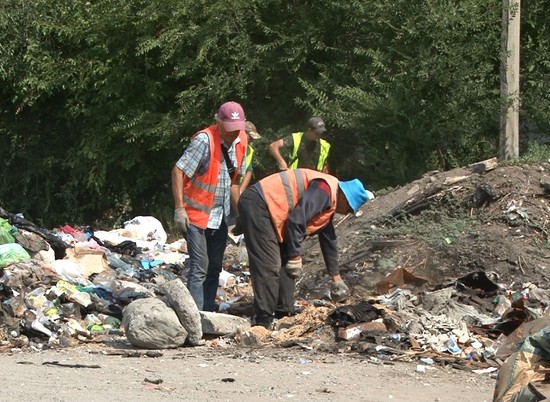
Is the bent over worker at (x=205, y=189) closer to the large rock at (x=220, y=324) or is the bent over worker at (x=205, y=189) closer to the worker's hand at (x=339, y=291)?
the large rock at (x=220, y=324)

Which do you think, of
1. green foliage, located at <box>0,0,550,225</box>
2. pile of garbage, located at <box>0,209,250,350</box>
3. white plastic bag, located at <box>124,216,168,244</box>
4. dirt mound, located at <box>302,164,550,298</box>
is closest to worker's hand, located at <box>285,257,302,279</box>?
pile of garbage, located at <box>0,209,250,350</box>

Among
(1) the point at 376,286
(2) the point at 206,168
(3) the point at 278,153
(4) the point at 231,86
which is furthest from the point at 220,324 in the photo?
(4) the point at 231,86

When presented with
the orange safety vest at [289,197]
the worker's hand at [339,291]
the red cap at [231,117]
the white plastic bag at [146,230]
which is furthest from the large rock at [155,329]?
the white plastic bag at [146,230]

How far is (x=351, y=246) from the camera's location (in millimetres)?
11680

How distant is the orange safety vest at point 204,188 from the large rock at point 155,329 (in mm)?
974

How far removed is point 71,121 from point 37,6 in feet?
6.27

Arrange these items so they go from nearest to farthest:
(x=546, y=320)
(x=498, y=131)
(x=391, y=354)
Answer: (x=546, y=320) < (x=391, y=354) < (x=498, y=131)

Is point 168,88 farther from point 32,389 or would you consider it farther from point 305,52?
point 32,389

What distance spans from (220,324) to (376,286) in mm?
1872

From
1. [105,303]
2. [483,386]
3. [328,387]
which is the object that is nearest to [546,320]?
[483,386]

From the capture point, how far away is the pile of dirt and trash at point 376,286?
8.41 metres

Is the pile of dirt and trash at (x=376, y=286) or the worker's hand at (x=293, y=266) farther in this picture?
the worker's hand at (x=293, y=266)

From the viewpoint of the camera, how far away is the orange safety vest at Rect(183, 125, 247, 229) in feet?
30.5

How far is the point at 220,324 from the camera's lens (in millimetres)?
8891
